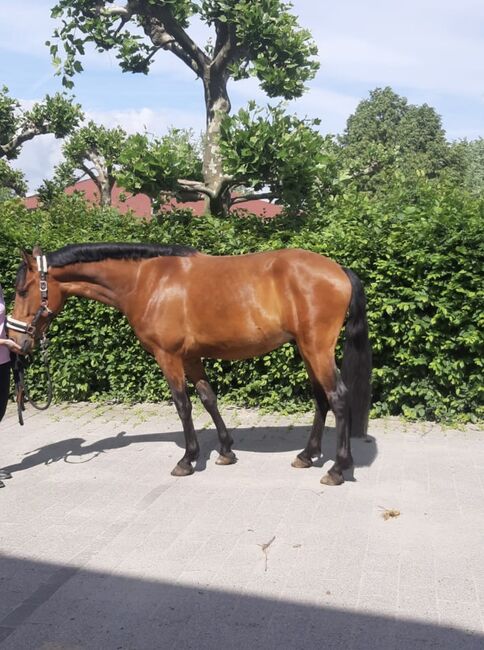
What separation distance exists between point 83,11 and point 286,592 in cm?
883

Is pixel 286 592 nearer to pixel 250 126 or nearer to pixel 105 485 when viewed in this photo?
pixel 105 485

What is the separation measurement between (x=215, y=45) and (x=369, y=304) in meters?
5.12

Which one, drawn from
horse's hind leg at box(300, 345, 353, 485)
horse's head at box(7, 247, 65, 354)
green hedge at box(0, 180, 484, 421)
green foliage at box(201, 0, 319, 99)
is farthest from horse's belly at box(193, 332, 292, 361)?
green foliage at box(201, 0, 319, 99)

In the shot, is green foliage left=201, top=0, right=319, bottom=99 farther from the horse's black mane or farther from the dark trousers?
the dark trousers

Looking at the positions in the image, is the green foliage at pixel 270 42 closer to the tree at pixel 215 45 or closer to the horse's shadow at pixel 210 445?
the tree at pixel 215 45

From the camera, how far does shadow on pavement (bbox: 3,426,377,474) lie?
552 cm

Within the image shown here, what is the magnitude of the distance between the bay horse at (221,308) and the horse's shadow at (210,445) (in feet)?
1.30

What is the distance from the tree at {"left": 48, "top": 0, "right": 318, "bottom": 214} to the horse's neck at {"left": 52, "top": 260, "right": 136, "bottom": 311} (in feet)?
9.68

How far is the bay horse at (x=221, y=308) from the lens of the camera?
479 centimetres

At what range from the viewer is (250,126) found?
7.24 metres

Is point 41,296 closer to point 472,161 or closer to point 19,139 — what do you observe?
point 19,139

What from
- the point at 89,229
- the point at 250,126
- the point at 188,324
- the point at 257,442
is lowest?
the point at 257,442

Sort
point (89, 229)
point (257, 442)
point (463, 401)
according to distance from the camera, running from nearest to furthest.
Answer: point (257, 442), point (463, 401), point (89, 229)

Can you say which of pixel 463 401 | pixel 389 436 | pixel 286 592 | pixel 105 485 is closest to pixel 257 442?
pixel 389 436
